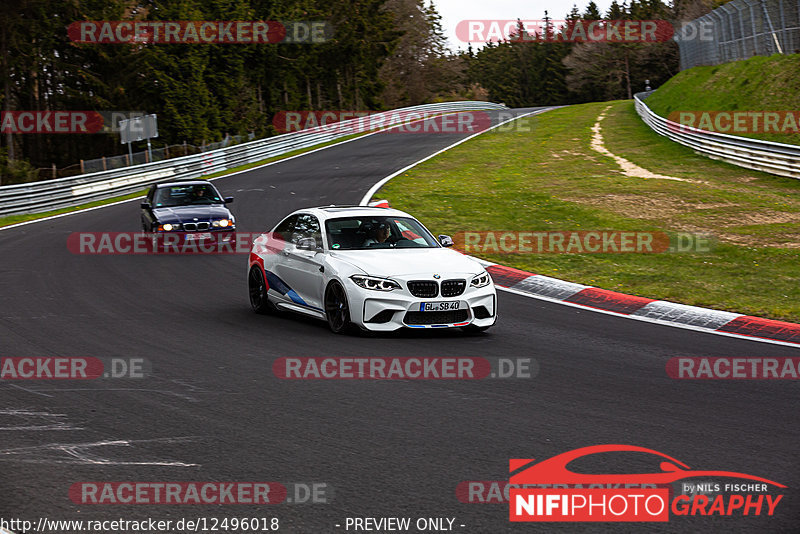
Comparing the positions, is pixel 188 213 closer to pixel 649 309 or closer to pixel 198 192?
pixel 198 192

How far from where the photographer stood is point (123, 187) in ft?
106

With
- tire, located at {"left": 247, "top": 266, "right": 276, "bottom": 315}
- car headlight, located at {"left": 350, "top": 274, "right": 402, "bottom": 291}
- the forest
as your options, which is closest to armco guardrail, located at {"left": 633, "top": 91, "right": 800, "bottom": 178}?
tire, located at {"left": 247, "top": 266, "right": 276, "bottom": 315}

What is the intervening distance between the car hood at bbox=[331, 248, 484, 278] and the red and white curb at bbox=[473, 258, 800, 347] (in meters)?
2.42

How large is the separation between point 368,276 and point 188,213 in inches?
362

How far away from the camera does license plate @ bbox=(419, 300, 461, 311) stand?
389 inches

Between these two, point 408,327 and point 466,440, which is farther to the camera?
point 408,327

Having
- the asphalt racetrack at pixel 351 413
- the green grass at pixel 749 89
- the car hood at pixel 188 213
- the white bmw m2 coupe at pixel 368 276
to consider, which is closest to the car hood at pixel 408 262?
the white bmw m2 coupe at pixel 368 276

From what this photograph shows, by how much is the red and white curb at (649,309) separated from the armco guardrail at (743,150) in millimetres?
15516

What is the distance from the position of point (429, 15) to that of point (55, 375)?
9383 cm

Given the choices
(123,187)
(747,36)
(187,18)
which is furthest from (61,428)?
(187,18)

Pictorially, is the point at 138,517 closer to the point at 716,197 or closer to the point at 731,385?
the point at 731,385

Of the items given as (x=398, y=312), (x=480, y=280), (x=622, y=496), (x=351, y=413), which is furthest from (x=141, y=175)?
A: (x=622, y=496)

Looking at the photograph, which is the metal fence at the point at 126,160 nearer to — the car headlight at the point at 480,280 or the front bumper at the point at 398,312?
the front bumper at the point at 398,312

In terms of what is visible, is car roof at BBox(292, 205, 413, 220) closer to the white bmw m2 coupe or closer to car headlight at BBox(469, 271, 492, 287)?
the white bmw m2 coupe
